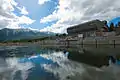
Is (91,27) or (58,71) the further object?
(91,27)

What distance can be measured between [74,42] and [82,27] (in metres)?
18.6

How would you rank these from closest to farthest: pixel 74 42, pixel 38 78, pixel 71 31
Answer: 1. pixel 38 78
2. pixel 74 42
3. pixel 71 31

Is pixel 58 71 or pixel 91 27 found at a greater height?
pixel 91 27

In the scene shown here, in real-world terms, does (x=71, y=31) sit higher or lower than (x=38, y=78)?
higher

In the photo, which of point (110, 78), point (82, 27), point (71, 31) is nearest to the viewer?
point (110, 78)

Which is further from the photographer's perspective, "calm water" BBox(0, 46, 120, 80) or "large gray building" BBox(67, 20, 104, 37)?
"large gray building" BBox(67, 20, 104, 37)

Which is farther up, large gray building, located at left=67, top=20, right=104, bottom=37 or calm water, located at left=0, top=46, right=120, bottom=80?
large gray building, located at left=67, top=20, right=104, bottom=37

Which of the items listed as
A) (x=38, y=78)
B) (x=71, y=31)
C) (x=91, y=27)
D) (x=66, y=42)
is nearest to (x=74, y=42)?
(x=66, y=42)

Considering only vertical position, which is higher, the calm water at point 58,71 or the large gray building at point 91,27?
the large gray building at point 91,27

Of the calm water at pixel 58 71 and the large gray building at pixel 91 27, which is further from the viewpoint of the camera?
the large gray building at pixel 91 27

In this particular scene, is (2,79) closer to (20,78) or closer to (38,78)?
(20,78)

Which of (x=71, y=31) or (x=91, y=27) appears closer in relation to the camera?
(x=91, y=27)

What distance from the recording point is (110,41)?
228ft

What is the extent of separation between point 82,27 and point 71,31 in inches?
855
